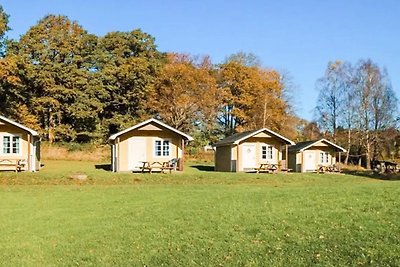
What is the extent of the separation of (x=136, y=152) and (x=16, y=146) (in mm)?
8441

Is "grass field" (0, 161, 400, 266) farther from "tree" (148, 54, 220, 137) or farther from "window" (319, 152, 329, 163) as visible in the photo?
"tree" (148, 54, 220, 137)

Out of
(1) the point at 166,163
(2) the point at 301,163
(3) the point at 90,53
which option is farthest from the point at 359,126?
(3) the point at 90,53

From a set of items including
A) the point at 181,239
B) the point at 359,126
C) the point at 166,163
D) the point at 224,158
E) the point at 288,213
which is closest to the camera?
the point at 181,239

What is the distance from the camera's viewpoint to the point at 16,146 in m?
33.3

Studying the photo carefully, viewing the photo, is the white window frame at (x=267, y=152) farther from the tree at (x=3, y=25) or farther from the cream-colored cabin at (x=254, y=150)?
the tree at (x=3, y=25)

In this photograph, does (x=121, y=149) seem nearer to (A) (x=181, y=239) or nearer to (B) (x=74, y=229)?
(B) (x=74, y=229)

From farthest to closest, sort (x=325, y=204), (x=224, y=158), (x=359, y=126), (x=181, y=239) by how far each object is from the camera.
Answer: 1. (x=359, y=126)
2. (x=224, y=158)
3. (x=325, y=204)
4. (x=181, y=239)

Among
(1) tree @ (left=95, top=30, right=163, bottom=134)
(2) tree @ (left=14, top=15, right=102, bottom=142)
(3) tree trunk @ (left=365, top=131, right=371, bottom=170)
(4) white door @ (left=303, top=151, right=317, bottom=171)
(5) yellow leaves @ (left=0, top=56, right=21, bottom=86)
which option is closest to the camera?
(4) white door @ (left=303, top=151, right=317, bottom=171)

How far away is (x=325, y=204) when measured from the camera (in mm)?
12742

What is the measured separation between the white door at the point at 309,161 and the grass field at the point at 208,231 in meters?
27.7

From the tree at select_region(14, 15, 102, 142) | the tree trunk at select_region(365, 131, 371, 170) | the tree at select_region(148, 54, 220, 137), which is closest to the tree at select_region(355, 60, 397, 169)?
the tree trunk at select_region(365, 131, 371, 170)

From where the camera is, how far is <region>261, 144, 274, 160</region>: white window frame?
39.2m

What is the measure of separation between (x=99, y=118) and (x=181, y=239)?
157ft

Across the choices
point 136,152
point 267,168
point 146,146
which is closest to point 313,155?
point 267,168
